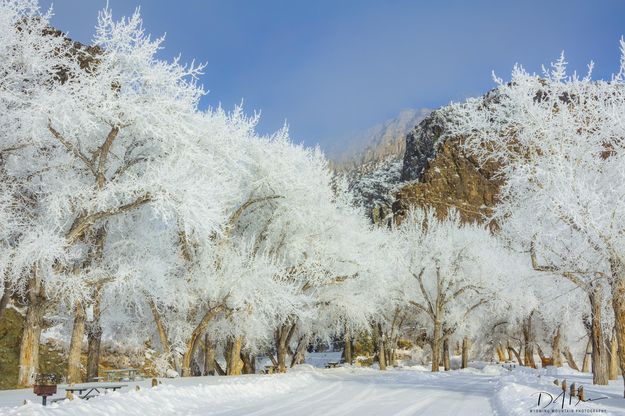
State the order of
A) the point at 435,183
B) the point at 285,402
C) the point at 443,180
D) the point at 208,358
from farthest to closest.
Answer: the point at 443,180 < the point at 435,183 < the point at 208,358 < the point at 285,402

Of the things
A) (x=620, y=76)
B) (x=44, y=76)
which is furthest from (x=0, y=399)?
(x=620, y=76)

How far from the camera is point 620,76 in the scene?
16969 mm

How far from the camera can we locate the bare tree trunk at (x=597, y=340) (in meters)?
19.9

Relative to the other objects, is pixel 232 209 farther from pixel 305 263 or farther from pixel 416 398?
pixel 416 398

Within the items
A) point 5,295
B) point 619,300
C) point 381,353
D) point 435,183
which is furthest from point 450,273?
point 435,183

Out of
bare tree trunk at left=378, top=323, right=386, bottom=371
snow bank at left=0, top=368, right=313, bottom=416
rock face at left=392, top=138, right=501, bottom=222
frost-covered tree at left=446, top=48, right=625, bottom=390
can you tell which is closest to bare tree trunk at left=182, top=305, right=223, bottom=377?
snow bank at left=0, top=368, right=313, bottom=416

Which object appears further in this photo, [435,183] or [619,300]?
[435,183]

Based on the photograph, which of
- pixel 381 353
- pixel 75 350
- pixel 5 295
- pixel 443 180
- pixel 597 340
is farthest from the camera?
pixel 443 180

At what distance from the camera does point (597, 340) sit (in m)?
20.7

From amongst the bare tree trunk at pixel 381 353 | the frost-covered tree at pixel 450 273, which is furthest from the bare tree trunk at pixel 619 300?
the bare tree trunk at pixel 381 353

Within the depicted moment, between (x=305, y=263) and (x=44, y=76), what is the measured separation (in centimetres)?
1406

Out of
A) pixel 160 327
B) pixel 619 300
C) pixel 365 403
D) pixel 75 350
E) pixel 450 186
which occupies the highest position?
pixel 450 186

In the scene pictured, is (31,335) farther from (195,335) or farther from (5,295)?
(195,335)

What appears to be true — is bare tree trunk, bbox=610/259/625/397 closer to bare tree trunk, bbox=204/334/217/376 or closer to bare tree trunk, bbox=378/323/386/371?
bare tree trunk, bbox=204/334/217/376
